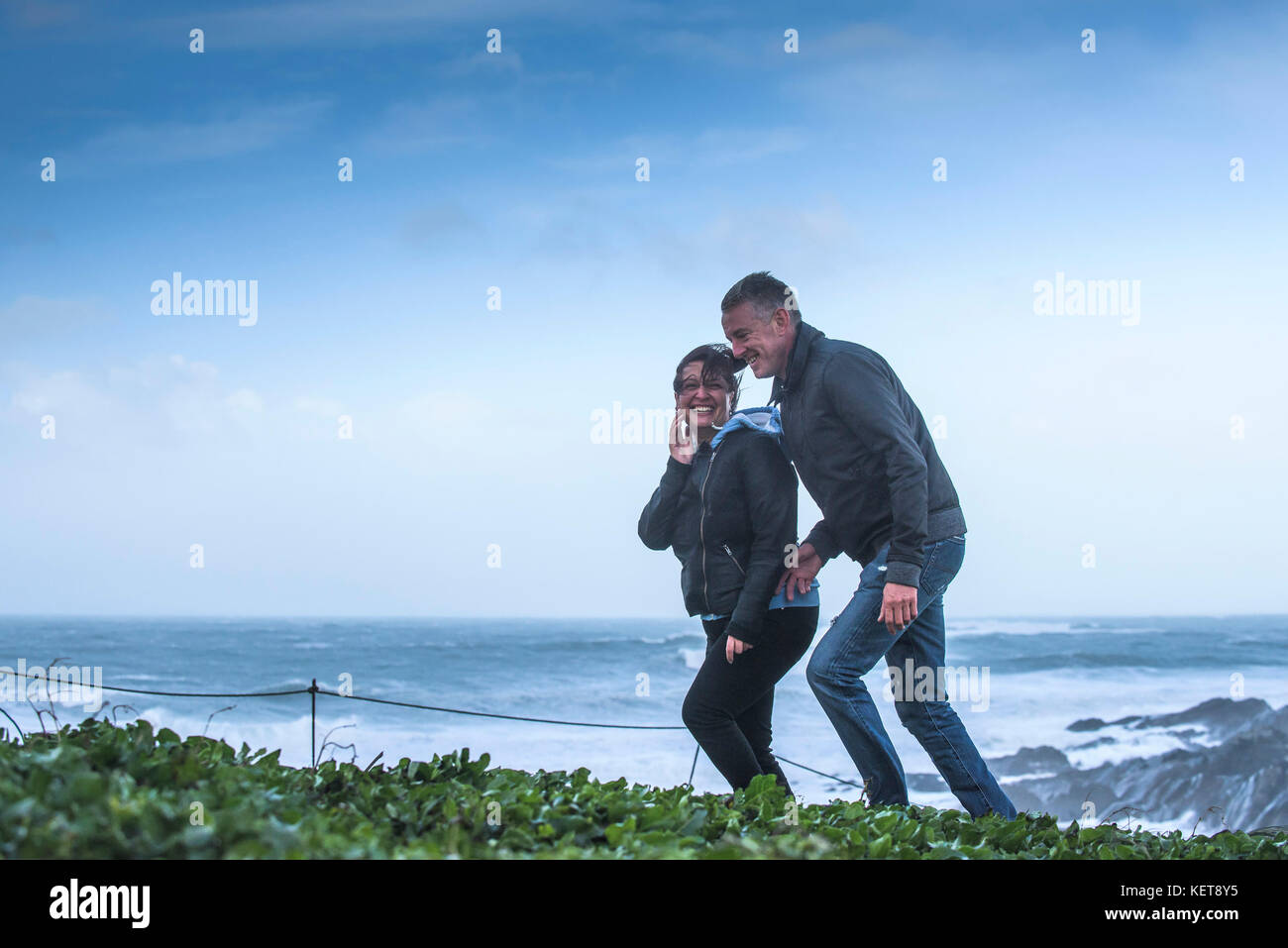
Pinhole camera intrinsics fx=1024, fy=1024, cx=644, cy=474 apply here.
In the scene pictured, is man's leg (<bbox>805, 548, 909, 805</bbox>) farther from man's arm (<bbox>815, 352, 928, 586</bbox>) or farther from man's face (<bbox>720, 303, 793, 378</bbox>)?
man's face (<bbox>720, 303, 793, 378</bbox>)

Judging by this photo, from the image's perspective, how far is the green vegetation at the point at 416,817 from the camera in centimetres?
202

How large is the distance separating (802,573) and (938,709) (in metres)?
0.74

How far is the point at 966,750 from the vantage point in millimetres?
3953

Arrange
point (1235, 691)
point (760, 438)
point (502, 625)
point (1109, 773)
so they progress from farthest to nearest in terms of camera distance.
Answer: point (502, 625) → point (1235, 691) → point (1109, 773) → point (760, 438)

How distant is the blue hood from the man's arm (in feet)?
1.35

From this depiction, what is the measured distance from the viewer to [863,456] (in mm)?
4043

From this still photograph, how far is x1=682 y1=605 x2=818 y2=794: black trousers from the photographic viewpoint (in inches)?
159

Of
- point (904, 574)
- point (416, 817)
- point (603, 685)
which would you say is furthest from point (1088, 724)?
point (416, 817)

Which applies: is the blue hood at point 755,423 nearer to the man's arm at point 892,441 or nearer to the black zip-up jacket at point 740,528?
the black zip-up jacket at point 740,528

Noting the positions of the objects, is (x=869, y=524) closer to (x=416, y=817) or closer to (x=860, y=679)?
(x=860, y=679)

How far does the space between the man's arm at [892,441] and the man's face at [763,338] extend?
0.78 ft
